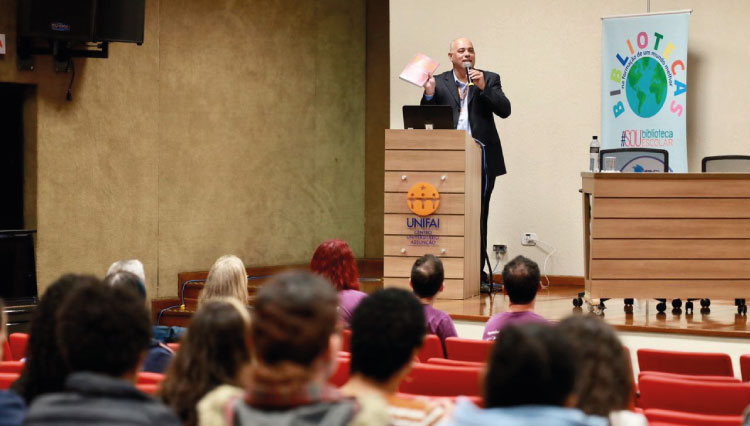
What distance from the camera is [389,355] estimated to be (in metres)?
2.08

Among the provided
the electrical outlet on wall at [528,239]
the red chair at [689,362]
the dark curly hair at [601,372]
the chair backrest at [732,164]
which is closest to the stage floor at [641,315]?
the chair backrest at [732,164]

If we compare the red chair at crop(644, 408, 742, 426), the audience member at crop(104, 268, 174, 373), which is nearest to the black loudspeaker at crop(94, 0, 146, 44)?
the audience member at crop(104, 268, 174, 373)

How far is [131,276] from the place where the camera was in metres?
3.28

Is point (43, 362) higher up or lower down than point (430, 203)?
lower down

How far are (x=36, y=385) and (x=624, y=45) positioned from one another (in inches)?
268

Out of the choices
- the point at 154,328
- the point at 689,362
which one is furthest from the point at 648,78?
the point at 154,328

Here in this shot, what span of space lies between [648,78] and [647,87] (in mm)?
79

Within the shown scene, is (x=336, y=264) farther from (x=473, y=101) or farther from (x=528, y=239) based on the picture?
(x=528, y=239)

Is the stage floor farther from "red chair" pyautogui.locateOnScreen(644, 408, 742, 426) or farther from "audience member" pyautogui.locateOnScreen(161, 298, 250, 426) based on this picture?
"audience member" pyautogui.locateOnScreen(161, 298, 250, 426)

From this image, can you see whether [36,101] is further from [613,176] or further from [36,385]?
[36,385]

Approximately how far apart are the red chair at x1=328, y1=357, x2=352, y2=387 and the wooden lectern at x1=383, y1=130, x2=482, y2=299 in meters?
3.14

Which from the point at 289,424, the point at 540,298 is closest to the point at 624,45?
the point at 540,298

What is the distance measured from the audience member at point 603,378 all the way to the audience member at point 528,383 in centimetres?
35

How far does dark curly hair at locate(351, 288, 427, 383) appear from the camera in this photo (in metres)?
2.08
